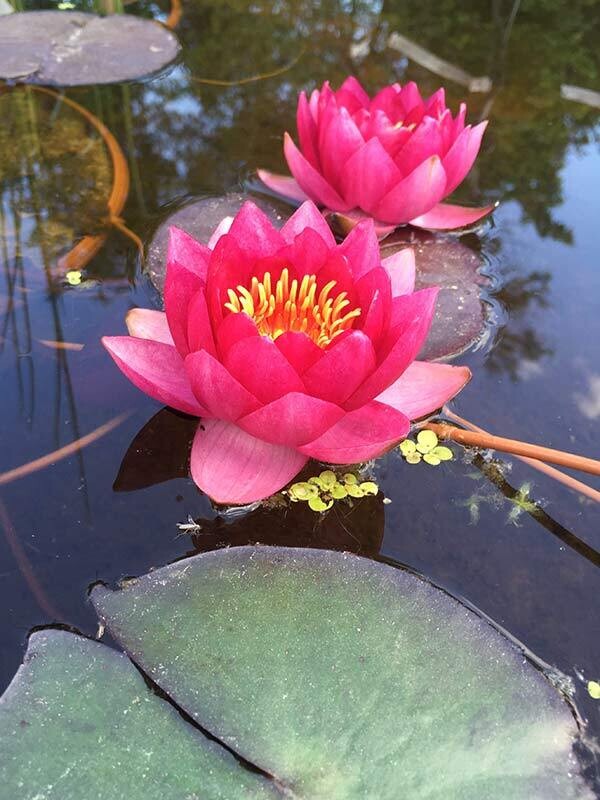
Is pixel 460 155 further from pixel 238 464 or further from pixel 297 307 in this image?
pixel 238 464

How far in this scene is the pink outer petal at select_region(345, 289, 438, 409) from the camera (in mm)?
1149

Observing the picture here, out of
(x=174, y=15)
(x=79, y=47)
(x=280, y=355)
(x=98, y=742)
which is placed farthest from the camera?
(x=174, y=15)

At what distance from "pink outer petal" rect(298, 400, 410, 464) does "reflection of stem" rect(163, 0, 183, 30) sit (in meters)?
2.51

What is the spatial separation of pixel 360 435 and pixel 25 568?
603mm

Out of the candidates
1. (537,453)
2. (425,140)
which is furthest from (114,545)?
(425,140)

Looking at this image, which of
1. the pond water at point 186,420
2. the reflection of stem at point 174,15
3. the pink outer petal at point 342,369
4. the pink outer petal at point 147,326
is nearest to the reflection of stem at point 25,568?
the pond water at point 186,420

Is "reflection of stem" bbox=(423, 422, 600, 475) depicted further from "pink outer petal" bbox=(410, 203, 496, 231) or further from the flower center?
"pink outer petal" bbox=(410, 203, 496, 231)

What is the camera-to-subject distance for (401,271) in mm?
1497

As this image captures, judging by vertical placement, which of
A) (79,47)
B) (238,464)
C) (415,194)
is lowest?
(238,464)

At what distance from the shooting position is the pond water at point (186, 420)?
118cm

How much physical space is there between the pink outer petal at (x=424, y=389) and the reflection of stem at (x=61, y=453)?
541 millimetres

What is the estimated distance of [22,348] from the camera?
5.07 ft

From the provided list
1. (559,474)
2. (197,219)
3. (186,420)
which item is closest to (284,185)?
(197,219)

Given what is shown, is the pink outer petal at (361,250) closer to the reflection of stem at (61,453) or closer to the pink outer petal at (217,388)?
the pink outer petal at (217,388)
